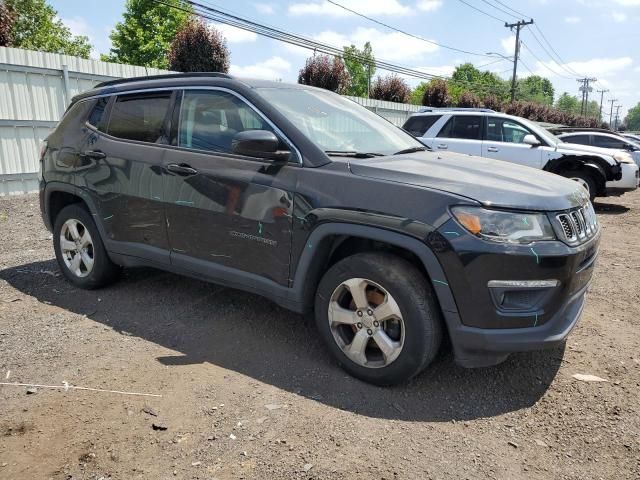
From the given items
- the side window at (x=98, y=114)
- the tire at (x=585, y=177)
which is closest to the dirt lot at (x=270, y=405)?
the side window at (x=98, y=114)

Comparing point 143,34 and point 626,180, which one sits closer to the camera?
point 626,180

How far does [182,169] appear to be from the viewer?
3.74m

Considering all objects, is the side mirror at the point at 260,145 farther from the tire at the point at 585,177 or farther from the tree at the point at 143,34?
the tree at the point at 143,34

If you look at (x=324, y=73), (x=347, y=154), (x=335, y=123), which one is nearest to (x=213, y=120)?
(x=335, y=123)

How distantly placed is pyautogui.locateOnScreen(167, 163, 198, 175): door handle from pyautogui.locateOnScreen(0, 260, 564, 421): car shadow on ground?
1.17m

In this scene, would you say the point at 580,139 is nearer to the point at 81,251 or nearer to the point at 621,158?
the point at 621,158

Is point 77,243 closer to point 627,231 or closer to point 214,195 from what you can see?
point 214,195

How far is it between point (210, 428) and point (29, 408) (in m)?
1.07

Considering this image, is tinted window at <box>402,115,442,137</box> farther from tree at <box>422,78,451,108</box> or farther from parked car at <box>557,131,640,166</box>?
tree at <box>422,78,451,108</box>

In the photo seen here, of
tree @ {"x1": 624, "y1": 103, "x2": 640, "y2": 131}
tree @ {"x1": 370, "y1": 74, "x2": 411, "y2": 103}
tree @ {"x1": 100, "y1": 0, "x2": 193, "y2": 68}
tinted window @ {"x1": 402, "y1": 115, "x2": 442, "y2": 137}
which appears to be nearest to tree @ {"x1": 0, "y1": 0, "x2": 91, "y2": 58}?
tree @ {"x1": 100, "y1": 0, "x2": 193, "y2": 68}

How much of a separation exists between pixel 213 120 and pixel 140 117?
0.82 metres

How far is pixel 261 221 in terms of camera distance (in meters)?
3.33

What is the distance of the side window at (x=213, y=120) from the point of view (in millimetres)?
3586

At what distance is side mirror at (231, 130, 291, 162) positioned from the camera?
10.5 feet
